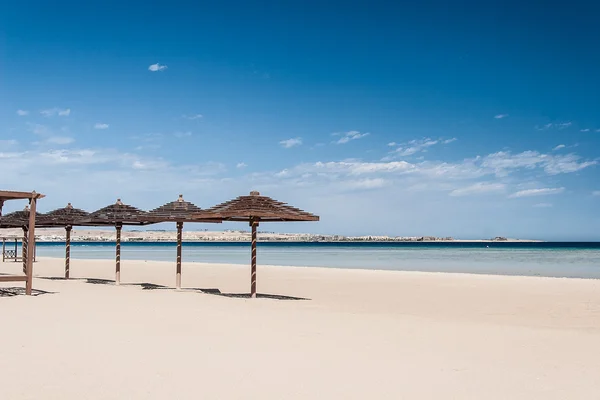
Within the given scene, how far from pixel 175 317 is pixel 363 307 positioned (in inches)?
172

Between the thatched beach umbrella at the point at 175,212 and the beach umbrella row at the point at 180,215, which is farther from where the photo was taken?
the thatched beach umbrella at the point at 175,212

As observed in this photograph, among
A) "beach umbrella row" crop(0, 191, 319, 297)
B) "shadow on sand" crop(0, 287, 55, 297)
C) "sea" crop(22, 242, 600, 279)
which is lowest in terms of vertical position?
"sea" crop(22, 242, 600, 279)

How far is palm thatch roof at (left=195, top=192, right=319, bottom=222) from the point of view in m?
11.0

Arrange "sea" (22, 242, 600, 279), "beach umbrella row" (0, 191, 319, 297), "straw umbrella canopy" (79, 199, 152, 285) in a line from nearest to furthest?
"beach umbrella row" (0, 191, 319, 297)
"straw umbrella canopy" (79, 199, 152, 285)
"sea" (22, 242, 600, 279)

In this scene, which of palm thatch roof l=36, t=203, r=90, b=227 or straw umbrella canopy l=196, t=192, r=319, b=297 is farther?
palm thatch roof l=36, t=203, r=90, b=227

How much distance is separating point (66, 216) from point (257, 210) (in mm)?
8138

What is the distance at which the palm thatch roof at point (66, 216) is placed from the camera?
52.0 ft

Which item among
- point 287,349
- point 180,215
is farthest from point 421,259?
point 287,349

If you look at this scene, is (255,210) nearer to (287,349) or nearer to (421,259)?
(287,349)

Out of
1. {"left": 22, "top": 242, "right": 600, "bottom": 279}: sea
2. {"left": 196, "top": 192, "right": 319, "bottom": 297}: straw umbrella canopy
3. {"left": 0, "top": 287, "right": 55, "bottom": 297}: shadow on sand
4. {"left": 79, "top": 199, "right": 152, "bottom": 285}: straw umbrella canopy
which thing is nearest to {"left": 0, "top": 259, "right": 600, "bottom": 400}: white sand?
{"left": 0, "top": 287, "right": 55, "bottom": 297}: shadow on sand

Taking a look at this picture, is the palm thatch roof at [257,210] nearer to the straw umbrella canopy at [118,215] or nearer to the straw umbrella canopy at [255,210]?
the straw umbrella canopy at [255,210]

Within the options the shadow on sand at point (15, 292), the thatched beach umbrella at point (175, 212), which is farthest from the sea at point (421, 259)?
the shadow on sand at point (15, 292)

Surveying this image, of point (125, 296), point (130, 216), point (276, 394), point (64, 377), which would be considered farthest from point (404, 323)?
point (130, 216)

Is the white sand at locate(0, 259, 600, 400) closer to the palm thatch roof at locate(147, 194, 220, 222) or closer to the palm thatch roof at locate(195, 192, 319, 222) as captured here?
the palm thatch roof at locate(195, 192, 319, 222)
